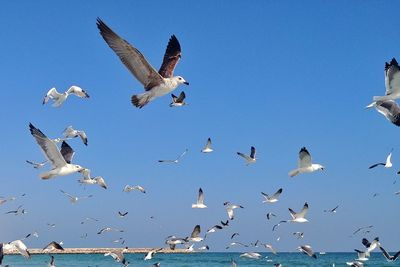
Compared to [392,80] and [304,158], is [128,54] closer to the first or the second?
[392,80]

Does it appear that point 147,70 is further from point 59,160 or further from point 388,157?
point 388,157

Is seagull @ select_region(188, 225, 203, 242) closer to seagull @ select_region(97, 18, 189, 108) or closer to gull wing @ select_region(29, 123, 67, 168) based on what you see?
gull wing @ select_region(29, 123, 67, 168)

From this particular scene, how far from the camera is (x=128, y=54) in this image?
10.7m

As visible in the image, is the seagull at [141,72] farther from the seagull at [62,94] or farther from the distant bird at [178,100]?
the seagull at [62,94]

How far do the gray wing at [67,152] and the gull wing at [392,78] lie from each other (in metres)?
6.62

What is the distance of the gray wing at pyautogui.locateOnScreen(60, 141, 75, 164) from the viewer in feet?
46.5

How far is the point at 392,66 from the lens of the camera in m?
11.6

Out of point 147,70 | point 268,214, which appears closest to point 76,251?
point 268,214

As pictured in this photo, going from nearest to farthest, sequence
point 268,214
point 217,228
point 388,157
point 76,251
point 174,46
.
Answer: point 174,46 → point 388,157 → point 217,228 → point 268,214 → point 76,251

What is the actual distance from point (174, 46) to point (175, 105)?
308 cm

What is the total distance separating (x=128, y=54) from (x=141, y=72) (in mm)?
417

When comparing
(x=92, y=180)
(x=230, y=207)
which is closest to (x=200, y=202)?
(x=230, y=207)

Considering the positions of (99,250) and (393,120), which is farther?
(99,250)

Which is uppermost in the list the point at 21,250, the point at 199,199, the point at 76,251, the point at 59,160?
the point at 76,251
